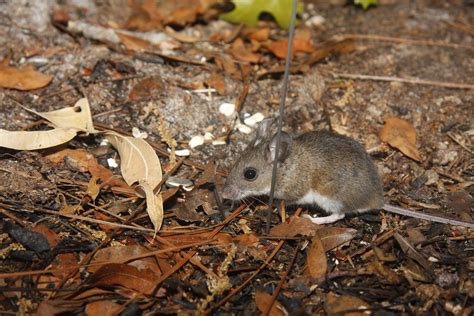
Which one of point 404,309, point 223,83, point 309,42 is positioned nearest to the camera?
point 404,309

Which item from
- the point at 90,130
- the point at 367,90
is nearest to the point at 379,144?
the point at 367,90

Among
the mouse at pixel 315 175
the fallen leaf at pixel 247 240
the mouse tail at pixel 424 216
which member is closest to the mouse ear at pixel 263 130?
the mouse at pixel 315 175

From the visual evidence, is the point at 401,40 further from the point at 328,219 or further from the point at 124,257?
the point at 124,257

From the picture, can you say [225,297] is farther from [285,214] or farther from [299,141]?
[299,141]

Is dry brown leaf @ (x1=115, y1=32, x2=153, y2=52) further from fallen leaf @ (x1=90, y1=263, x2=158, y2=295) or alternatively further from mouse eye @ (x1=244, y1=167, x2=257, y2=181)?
fallen leaf @ (x1=90, y1=263, x2=158, y2=295)

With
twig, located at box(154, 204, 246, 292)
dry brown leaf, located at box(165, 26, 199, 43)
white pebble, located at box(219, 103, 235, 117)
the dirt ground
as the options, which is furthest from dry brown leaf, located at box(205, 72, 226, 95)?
twig, located at box(154, 204, 246, 292)

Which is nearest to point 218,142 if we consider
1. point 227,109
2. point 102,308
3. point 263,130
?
point 227,109

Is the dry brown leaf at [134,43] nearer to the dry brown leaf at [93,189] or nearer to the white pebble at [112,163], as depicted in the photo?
the white pebble at [112,163]
